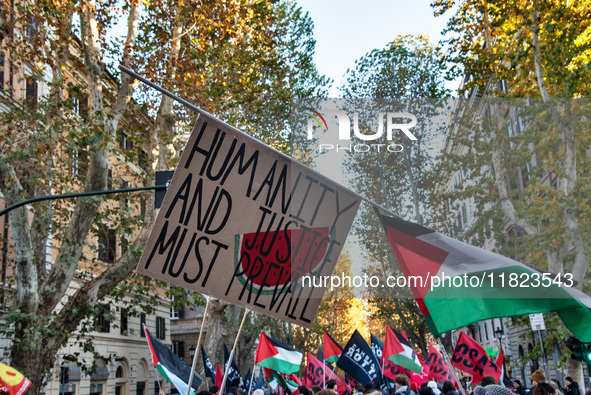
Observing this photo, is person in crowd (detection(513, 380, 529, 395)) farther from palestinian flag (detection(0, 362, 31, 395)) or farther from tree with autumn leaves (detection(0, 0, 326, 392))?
palestinian flag (detection(0, 362, 31, 395))

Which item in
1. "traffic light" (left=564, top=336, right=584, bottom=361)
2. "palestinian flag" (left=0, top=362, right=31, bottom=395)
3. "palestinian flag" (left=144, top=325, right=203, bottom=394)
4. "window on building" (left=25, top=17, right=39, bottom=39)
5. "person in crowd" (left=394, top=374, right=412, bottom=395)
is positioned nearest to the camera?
"palestinian flag" (left=0, top=362, right=31, bottom=395)

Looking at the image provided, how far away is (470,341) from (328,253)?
10.5 meters

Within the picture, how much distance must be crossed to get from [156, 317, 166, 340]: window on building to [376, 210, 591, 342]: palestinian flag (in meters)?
31.6

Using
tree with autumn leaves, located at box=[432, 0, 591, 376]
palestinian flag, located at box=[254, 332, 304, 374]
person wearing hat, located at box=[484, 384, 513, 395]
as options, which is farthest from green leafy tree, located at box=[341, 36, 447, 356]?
person wearing hat, located at box=[484, 384, 513, 395]

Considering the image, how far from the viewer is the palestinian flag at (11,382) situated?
26.6ft

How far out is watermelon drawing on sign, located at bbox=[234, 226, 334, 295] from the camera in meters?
4.54

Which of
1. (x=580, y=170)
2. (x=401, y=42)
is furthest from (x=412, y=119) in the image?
(x=580, y=170)

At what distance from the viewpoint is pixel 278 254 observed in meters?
4.64

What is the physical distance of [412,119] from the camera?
31531mm

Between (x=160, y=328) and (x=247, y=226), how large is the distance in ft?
106

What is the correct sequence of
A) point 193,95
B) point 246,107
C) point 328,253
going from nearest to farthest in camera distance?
point 328,253, point 193,95, point 246,107

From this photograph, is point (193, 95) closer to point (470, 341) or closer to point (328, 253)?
point (470, 341)

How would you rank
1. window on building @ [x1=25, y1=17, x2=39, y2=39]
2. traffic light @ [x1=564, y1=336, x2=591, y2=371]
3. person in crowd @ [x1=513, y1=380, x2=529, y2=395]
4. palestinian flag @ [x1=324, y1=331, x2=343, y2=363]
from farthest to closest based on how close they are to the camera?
palestinian flag @ [x1=324, y1=331, x2=343, y2=363] < person in crowd @ [x1=513, y1=380, x2=529, y2=395] < traffic light @ [x1=564, y1=336, x2=591, y2=371] < window on building @ [x1=25, y1=17, x2=39, y2=39]

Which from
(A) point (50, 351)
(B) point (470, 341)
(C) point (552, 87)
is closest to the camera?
(A) point (50, 351)
